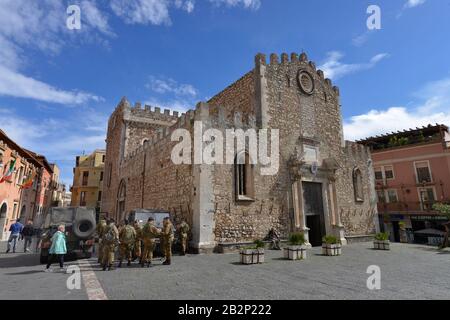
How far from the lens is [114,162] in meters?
25.9

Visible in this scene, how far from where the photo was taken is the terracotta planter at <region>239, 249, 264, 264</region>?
8.67 metres

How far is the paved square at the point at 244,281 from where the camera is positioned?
5246 mm

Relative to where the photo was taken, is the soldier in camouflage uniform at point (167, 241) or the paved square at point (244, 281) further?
the soldier in camouflage uniform at point (167, 241)

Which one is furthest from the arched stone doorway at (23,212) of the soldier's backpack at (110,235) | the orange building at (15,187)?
the soldier's backpack at (110,235)

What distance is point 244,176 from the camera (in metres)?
13.0

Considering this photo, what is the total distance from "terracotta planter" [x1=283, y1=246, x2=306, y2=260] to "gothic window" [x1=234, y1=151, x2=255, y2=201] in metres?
3.24

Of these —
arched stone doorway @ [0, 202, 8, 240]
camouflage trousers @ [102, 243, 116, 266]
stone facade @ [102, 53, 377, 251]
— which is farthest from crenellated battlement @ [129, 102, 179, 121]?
camouflage trousers @ [102, 243, 116, 266]

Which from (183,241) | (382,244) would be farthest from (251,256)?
(382,244)

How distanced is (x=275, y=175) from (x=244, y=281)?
26.1 ft

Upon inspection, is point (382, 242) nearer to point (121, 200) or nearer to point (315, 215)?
point (315, 215)

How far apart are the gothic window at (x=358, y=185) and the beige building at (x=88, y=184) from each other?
119 ft

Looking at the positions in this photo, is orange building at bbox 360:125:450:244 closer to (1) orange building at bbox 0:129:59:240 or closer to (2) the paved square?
(2) the paved square

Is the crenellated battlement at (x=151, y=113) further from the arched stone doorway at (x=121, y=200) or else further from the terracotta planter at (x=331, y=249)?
the terracotta planter at (x=331, y=249)
